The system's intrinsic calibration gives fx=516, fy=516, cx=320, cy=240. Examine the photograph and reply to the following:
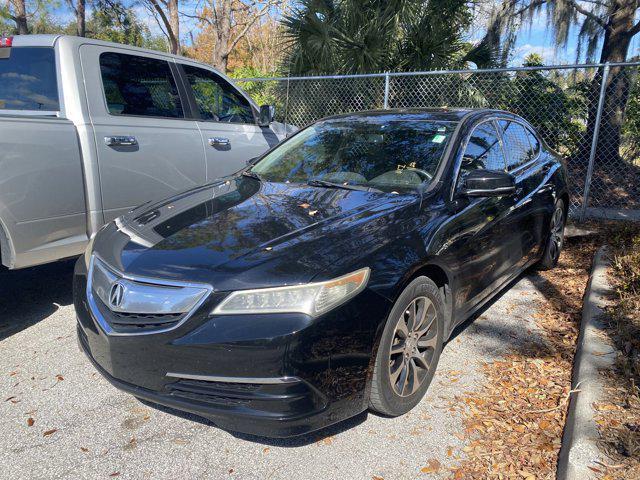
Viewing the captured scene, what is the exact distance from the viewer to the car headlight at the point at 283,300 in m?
2.21

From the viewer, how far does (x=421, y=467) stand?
2.48 metres

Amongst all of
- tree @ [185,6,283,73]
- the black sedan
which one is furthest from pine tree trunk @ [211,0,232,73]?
tree @ [185,6,283,73]

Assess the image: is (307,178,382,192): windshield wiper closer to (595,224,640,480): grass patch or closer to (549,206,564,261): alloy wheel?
(595,224,640,480): grass patch

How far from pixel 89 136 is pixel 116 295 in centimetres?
189

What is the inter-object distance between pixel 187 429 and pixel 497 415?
170cm

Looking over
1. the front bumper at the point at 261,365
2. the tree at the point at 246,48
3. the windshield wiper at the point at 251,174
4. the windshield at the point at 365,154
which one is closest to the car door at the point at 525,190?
the windshield at the point at 365,154

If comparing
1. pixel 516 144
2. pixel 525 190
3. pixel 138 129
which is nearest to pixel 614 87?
pixel 516 144

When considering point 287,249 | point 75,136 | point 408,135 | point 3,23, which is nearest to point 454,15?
point 408,135

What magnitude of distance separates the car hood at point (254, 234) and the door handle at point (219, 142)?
1.66 m

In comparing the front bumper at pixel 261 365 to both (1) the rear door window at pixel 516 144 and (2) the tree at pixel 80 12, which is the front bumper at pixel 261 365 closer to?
(1) the rear door window at pixel 516 144

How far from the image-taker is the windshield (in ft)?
11.2

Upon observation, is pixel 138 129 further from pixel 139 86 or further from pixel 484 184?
pixel 484 184

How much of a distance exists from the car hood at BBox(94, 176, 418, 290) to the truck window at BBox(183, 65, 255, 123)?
2.00 metres

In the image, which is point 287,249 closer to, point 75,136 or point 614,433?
point 614,433
